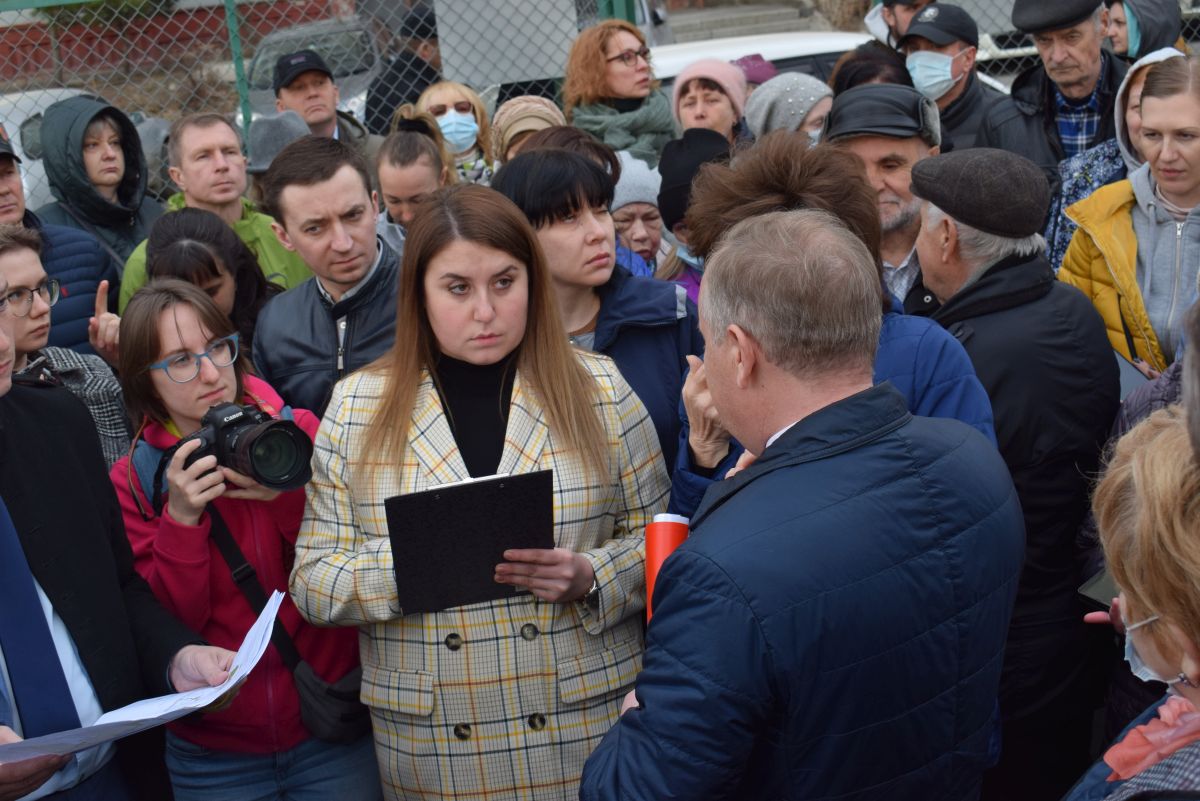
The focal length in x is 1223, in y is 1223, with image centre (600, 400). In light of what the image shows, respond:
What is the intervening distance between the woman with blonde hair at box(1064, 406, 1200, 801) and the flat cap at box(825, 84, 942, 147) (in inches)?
92.0

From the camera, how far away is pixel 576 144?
4.11 m

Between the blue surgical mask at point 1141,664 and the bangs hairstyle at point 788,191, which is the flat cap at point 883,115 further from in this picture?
the blue surgical mask at point 1141,664

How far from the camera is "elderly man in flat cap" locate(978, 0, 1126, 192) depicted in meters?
4.75

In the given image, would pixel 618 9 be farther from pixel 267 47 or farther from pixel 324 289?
pixel 324 289

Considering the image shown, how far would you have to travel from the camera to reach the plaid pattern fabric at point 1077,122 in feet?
15.9

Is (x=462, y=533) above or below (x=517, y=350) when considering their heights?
below

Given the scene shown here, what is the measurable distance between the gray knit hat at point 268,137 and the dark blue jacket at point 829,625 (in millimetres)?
3919

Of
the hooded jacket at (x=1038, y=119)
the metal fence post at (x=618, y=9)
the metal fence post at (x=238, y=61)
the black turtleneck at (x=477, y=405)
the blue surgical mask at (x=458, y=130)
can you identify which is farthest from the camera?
the metal fence post at (x=618, y=9)

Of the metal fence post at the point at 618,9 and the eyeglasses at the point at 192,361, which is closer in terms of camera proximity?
the eyeglasses at the point at 192,361

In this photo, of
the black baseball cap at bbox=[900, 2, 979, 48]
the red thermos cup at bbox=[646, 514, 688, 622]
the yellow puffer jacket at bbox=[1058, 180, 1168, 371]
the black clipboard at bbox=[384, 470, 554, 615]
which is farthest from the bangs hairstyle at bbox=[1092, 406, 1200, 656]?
the black baseball cap at bbox=[900, 2, 979, 48]

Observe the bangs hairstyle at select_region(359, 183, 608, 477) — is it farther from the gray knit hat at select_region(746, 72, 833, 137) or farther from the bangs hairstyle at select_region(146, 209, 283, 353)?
the gray knit hat at select_region(746, 72, 833, 137)

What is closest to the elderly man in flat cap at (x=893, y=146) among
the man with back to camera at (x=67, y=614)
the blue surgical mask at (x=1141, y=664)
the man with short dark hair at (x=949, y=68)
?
the man with short dark hair at (x=949, y=68)

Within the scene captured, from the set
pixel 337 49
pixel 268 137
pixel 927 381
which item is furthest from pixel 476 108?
pixel 927 381

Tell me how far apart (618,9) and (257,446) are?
4685 mm
